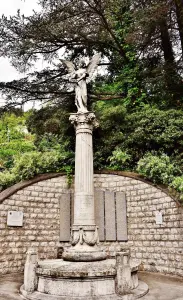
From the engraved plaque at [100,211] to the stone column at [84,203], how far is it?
2.42 metres

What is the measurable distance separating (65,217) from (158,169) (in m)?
3.77

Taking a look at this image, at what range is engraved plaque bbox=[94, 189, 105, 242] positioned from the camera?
9.70 meters

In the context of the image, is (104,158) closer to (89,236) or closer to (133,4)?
(89,236)

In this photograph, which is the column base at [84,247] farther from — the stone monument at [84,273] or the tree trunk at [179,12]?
the tree trunk at [179,12]

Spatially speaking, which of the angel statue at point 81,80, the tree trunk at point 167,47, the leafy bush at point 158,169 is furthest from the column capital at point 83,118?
the tree trunk at point 167,47

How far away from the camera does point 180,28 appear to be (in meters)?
11.6

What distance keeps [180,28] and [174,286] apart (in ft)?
32.8

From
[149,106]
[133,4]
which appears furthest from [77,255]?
[133,4]

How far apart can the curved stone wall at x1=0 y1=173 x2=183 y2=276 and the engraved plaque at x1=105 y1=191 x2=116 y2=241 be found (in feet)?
1.13

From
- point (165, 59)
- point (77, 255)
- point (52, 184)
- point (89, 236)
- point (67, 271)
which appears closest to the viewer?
point (67, 271)

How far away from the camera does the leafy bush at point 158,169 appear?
355 inches

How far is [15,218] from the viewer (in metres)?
9.22

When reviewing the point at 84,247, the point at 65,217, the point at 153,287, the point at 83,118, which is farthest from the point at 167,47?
the point at 153,287

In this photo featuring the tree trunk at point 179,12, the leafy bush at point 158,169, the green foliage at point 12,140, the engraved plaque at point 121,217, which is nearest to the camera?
the leafy bush at point 158,169
